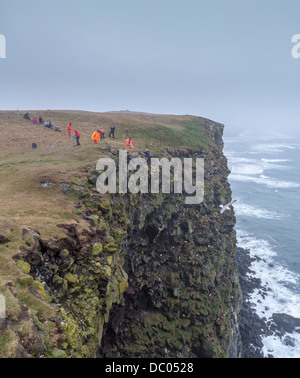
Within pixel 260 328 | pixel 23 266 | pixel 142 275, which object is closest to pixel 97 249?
pixel 23 266

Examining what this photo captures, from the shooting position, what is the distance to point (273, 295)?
156 feet

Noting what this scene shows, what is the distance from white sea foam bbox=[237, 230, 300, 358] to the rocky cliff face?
8.99 m

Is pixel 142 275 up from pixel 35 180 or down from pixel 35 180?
down

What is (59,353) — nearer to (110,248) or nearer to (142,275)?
(110,248)

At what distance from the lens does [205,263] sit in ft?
110

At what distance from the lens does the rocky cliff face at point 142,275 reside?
1188 cm

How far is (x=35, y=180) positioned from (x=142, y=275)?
1681 cm

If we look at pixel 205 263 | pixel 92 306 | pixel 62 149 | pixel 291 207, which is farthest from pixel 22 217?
pixel 291 207

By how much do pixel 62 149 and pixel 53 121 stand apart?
823 inches

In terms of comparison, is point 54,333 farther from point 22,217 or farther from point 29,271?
point 22,217

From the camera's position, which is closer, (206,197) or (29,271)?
(29,271)

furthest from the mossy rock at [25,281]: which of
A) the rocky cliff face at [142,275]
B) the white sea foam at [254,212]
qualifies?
the white sea foam at [254,212]

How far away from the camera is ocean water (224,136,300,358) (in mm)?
44312

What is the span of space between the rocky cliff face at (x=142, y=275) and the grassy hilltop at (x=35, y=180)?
0.80m
